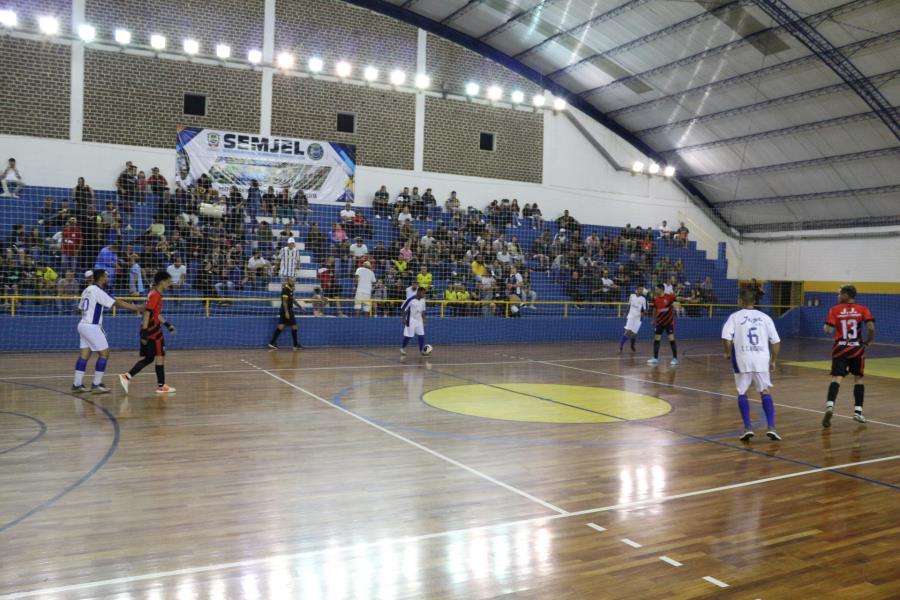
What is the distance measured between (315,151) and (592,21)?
31.9ft

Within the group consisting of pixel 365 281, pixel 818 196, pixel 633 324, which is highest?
pixel 818 196

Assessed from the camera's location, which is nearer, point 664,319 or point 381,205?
point 664,319

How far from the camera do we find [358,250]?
19.8m

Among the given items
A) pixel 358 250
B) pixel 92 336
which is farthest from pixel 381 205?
pixel 92 336

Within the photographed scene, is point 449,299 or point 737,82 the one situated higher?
point 737,82

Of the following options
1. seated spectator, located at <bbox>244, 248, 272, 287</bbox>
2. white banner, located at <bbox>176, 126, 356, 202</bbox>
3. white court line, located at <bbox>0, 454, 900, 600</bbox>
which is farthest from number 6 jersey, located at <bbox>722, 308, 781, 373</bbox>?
white banner, located at <bbox>176, 126, 356, 202</bbox>

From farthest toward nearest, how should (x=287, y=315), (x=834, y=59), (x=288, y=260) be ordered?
(x=834, y=59)
(x=288, y=260)
(x=287, y=315)

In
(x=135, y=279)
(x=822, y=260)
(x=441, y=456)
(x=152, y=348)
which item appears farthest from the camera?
(x=822, y=260)

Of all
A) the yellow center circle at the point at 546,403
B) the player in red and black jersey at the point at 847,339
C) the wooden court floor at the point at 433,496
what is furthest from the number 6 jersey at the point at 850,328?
the yellow center circle at the point at 546,403

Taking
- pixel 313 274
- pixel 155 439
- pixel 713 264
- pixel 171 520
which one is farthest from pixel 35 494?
pixel 713 264

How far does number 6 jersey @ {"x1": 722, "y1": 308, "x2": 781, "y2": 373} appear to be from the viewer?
7785 millimetres

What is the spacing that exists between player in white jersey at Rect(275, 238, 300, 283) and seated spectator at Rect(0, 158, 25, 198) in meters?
6.80

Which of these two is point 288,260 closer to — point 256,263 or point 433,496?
point 256,263

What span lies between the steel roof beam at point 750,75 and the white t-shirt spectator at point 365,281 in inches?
510
